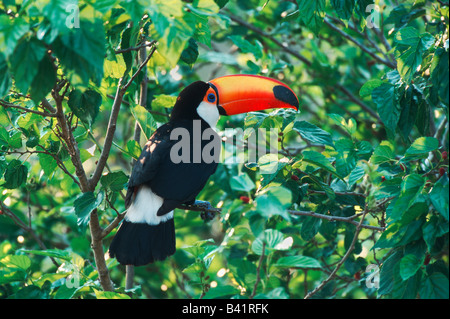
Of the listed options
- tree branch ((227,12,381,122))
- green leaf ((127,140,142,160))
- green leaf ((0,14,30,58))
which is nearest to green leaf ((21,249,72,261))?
green leaf ((127,140,142,160))

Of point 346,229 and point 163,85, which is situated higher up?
point 163,85

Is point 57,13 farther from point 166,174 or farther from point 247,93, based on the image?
point 247,93

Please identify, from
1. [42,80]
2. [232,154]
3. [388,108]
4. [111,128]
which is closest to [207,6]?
[42,80]

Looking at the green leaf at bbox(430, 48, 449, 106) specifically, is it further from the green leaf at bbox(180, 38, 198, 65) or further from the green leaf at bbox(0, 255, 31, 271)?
the green leaf at bbox(0, 255, 31, 271)

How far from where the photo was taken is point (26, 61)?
152 centimetres

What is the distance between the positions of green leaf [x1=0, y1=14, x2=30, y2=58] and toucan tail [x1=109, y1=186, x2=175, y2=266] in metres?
1.32

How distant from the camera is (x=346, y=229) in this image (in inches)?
115

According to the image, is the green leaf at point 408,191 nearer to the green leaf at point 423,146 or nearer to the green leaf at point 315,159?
the green leaf at point 423,146

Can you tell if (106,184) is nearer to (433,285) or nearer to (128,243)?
(128,243)

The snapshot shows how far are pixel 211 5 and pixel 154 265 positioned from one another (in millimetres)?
2888
